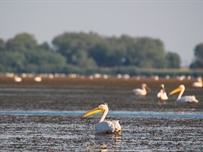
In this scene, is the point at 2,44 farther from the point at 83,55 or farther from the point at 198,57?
the point at 198,57

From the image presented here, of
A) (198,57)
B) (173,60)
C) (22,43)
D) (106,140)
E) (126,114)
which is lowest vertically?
(106,140)

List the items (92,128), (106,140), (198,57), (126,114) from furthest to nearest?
(198,57) < (126,114) < (92,128) < (106,140)

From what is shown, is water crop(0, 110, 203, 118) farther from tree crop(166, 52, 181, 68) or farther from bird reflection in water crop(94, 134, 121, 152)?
tree crop(166, 52, 181, 68)

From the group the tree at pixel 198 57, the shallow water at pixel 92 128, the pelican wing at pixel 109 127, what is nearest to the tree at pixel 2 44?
the tree at pixel 198 57

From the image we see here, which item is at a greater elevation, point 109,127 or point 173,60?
point 173,60

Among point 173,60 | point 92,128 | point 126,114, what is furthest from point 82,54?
point 92,128

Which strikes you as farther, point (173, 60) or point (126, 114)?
point (173, 60)

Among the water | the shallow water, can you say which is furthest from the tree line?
the water

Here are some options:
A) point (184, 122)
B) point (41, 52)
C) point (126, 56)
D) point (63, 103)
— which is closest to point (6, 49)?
point (41, 52)

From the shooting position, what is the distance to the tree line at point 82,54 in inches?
5463

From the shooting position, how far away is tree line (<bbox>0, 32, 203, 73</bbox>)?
455 feet

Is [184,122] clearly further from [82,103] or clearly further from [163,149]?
[82,103]

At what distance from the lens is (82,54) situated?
150 metres

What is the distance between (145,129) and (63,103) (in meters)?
11.9
